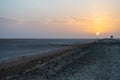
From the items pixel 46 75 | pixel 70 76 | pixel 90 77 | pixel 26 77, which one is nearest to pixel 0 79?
pixel 26 77

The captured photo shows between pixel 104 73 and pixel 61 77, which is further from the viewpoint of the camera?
pixel 104 73

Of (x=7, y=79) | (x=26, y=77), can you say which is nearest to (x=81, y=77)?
(x=26, y=77)

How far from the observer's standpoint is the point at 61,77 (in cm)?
1358

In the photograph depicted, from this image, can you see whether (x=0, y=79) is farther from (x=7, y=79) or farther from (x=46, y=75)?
(x=46, y=75)

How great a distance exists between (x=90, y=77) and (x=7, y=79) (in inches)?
180

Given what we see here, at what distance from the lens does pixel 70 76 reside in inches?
545

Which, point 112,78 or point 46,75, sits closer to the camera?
point 112,78

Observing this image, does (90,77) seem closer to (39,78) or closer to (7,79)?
(39,78)

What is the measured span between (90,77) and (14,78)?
13.8 feet

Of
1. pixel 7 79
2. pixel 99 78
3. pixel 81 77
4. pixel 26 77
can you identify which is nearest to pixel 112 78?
pixel 99 78

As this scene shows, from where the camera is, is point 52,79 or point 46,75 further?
point 46,75

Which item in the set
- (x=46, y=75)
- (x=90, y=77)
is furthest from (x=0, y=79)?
(x=90, y=77)

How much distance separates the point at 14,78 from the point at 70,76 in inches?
124

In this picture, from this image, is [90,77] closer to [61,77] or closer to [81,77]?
[81,77]
